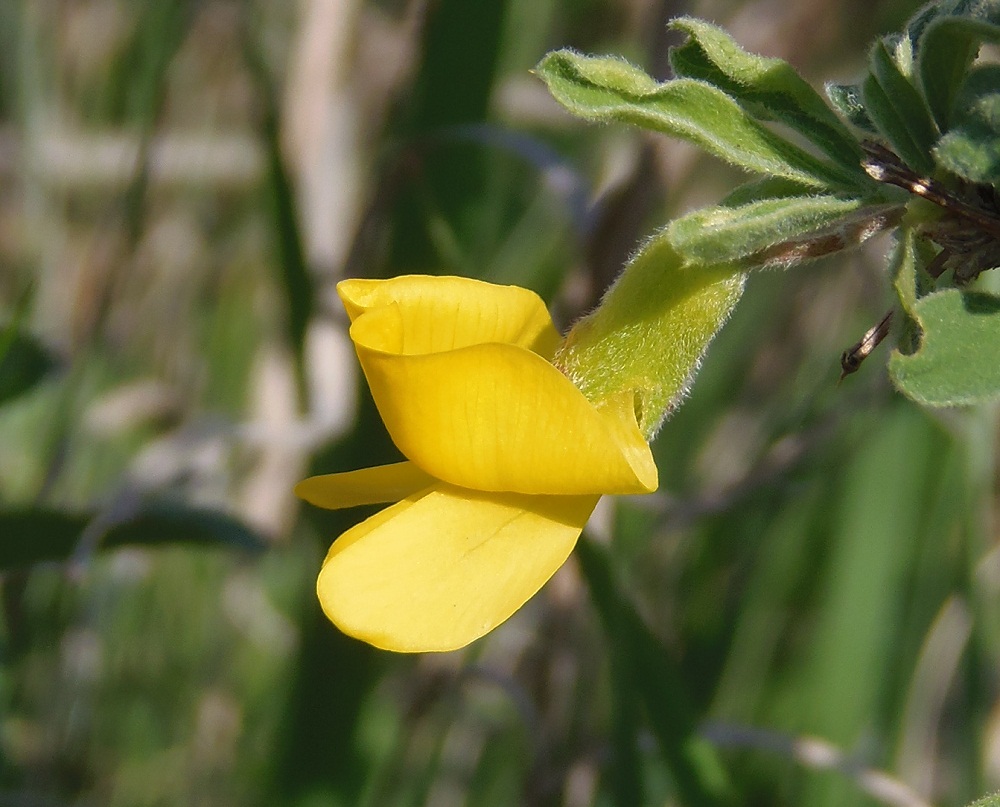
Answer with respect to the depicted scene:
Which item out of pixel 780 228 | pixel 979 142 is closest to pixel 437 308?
pixel 780 228

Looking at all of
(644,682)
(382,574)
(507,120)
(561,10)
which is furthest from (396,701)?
(561,10)

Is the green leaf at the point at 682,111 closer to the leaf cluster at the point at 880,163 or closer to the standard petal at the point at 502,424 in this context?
the leaf cluster at the point at 880,163

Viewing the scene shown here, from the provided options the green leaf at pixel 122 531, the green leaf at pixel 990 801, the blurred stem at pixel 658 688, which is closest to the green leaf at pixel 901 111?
the green leaf at pixel 990 801

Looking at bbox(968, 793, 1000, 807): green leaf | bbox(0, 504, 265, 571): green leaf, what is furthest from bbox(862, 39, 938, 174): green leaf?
bbox(0, 504, 265, 571): green leaf

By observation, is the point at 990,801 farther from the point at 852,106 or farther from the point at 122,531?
the point at 122,531

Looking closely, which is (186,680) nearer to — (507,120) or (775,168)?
(507,120)
